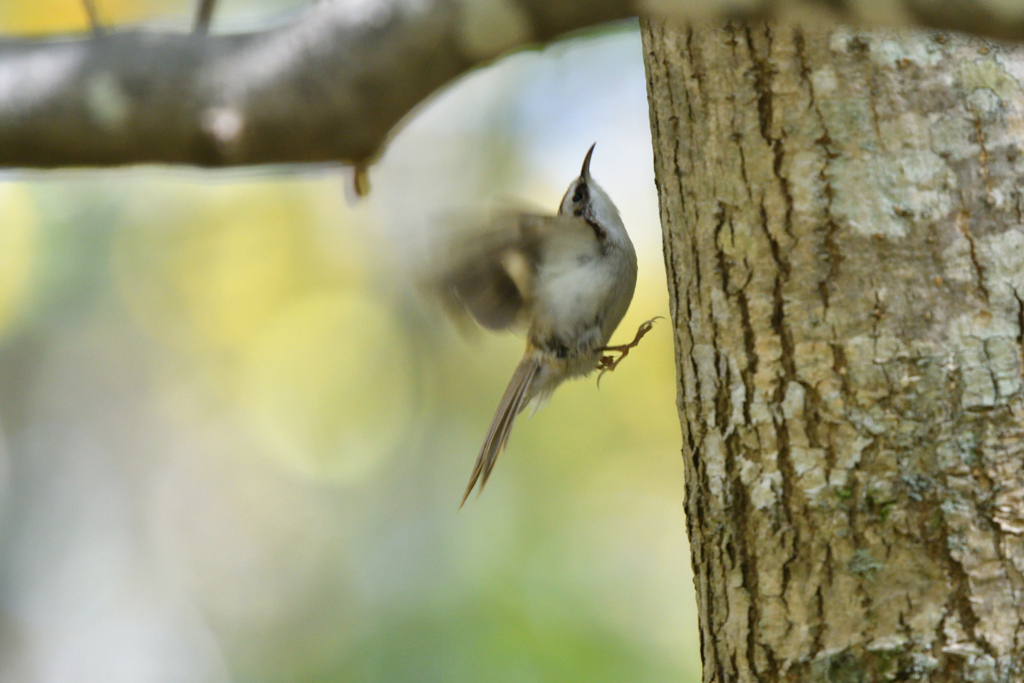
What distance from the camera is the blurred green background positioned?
380 inches

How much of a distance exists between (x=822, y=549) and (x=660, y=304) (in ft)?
19.7

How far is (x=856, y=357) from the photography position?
2307 mm

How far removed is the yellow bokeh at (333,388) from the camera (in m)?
11.5

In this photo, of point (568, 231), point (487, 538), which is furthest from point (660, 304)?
point (568, 231)

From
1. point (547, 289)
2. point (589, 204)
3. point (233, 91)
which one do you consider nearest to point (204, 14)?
point (233, 91)

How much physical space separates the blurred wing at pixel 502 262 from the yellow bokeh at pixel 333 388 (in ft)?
25.7

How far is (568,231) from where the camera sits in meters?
3.74

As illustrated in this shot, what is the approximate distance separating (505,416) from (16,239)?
7691 millimetres

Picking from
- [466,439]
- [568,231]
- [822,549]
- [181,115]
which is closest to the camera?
[822,549]

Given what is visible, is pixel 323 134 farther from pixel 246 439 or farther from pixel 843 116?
pixel 246 439

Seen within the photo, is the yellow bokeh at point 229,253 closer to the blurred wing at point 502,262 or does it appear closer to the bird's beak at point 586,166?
the bird's beak at point 586,166

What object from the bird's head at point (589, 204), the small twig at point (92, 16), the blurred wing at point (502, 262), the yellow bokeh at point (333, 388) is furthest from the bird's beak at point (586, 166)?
the yellow bokeh at point (333, 388)

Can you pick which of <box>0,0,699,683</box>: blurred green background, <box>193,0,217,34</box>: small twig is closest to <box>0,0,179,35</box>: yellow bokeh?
<box>0,0,699,683</box>: blurred green background

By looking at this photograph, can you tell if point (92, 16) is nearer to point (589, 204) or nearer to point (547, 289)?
point (547, 289)
